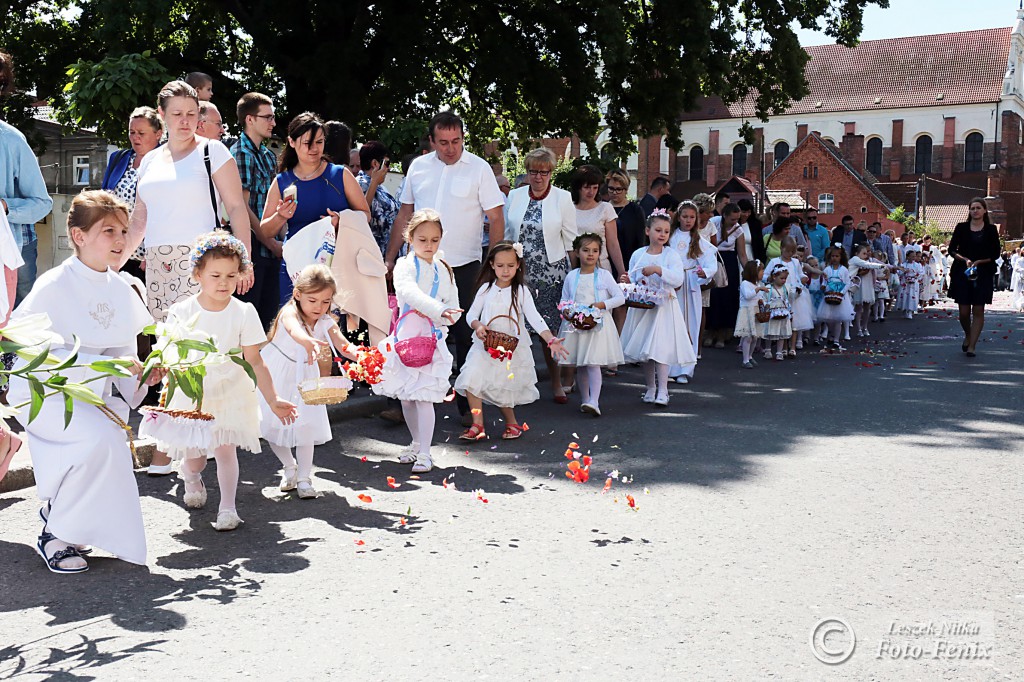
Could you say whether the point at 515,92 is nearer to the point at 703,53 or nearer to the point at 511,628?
the point at 703,53

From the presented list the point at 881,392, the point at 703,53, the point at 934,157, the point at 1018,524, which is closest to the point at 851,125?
the point at 934,157

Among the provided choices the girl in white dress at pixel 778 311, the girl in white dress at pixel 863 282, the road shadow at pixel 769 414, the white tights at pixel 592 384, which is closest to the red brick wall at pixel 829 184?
the girl in white dress at pixel 863 282

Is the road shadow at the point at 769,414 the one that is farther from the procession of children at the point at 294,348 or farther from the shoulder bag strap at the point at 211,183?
the shoulder bag strap at the point at 211,183

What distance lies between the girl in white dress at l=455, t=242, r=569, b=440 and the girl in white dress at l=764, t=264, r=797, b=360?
6.94 metres

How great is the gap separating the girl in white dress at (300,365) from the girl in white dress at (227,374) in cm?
57

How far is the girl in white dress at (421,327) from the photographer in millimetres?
7488

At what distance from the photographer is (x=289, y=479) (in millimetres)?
6664

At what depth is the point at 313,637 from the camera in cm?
412

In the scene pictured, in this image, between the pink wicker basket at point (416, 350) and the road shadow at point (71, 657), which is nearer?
the road shadow at point (71, 657)

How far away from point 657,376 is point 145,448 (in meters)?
5.04

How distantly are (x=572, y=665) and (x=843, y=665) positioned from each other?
2.92 ft

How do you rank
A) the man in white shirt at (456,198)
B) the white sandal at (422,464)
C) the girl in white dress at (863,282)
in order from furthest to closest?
1. the girl in white dress at (863,282)
2. the man in white shirt at (456,198)
3. the white sandal at (422,464)

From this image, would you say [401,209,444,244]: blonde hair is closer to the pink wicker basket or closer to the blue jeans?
the pink wicker basket

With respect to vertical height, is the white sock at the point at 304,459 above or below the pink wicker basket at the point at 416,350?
below
